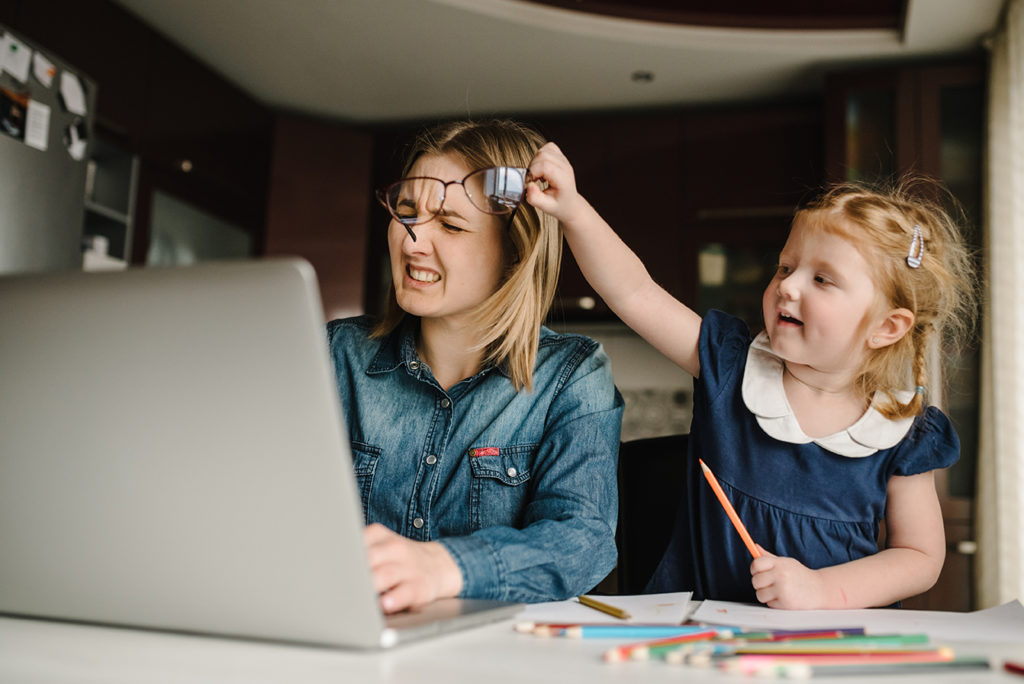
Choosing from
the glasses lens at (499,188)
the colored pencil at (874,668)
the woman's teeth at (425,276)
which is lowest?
the colored pencil at (874,668)

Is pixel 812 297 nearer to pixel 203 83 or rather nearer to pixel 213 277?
pixel 213 277

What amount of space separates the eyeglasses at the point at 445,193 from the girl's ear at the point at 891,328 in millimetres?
451

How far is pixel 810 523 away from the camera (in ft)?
3.30

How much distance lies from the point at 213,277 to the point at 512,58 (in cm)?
272

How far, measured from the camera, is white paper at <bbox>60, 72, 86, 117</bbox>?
2217 mm

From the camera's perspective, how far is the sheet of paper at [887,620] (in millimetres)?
637

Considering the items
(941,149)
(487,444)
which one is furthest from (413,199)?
(941,149)

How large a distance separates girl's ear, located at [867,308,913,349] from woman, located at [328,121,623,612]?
0.31 meters

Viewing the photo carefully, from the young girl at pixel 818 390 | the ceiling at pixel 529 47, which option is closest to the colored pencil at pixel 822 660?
the young girl at pixel 818 390

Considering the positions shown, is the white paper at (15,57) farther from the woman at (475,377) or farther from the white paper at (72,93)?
the woman at (475,377)

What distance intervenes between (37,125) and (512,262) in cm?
158

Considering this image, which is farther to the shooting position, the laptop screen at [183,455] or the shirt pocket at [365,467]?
the shirt pocket at [365,467]

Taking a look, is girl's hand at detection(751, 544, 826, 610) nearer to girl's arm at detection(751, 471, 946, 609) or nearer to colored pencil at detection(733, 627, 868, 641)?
girl's arm at detection(751, 471, 946, 609)

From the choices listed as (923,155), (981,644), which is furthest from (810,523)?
(923,155)
